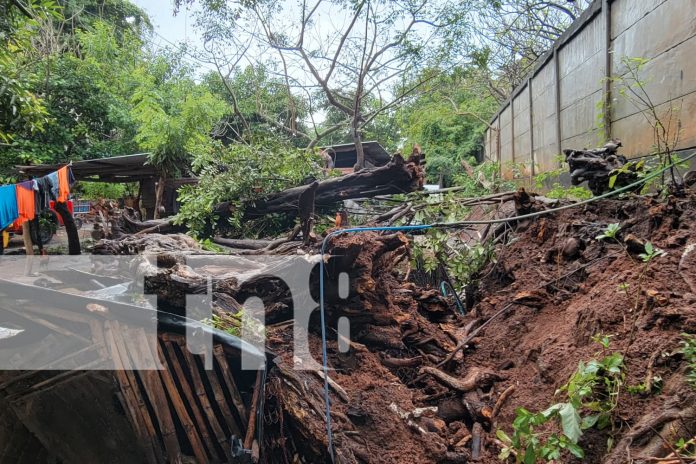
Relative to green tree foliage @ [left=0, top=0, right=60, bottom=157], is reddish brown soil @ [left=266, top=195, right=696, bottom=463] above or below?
below

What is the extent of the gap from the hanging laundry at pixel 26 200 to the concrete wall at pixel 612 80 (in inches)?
273

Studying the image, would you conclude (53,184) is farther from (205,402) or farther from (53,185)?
(205,402)

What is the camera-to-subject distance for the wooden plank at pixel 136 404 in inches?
85.2

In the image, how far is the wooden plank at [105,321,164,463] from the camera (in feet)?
7.10

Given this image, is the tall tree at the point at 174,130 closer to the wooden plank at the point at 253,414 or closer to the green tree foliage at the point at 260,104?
the green tree foliage at the point at 260,104

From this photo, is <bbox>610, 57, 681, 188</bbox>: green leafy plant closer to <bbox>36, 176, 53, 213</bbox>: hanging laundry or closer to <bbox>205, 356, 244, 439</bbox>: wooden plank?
<bbox>205, 356, 244, 439</bbox>: wooden plank

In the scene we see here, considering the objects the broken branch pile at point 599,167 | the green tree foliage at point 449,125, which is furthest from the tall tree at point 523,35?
the broken branch pile at point 599,167

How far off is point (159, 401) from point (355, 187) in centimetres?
378

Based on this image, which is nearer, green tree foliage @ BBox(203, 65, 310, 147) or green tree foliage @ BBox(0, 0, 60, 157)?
green tree foliage @ BBox(0, 0, 60, 157)

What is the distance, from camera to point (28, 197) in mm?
5871

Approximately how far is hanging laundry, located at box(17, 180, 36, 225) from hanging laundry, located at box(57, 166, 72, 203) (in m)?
0.64

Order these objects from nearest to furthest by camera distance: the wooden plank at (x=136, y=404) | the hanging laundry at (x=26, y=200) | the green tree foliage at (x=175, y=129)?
1. the wooden plank at (x=136, y=404)
2. the hanging laundry at (x=26, y=200)
3. the green tree foliage at (x=175, y=129)

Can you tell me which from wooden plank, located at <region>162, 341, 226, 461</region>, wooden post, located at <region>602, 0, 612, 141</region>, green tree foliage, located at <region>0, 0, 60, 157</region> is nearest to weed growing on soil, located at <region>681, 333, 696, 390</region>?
wooden plank, located at <region>162, 341, 226, 461</region>

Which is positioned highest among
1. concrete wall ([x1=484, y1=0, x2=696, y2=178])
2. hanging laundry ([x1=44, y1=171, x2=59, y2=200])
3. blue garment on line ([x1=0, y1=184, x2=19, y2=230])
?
concrete wall ([x1=484, y1=0, x2=696, y2=178])
